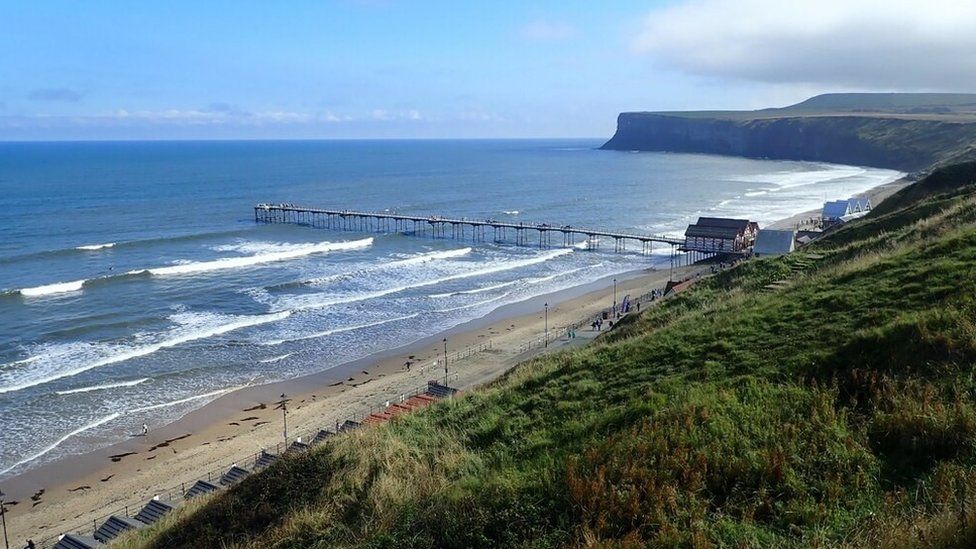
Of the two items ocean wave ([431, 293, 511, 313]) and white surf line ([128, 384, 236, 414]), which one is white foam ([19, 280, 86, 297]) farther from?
ocean wave ([431, 293, 511, 313])

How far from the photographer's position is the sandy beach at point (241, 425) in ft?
71.3

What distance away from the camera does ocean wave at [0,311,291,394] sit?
30172mm

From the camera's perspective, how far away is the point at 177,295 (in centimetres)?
4394

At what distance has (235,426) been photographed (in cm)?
2681

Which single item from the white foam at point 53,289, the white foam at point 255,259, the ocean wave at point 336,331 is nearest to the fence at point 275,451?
the ocean wave at point 336,331

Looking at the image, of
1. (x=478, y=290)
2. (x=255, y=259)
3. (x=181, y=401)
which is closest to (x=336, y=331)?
(x=181, y=401)

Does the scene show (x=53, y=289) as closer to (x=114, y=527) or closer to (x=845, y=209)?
(x=114, y=527)

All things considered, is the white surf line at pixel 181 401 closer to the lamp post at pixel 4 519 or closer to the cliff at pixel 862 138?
the lamp post at pixel 4 519

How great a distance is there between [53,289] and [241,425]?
25.2m

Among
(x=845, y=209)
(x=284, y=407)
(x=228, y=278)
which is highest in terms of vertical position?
(x=845, y=209)

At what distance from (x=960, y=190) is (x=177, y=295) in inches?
1639

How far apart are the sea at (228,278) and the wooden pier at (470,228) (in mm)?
2454

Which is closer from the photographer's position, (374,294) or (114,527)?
(114,527)

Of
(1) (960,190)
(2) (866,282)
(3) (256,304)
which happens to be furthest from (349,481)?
(3) (256,304)
